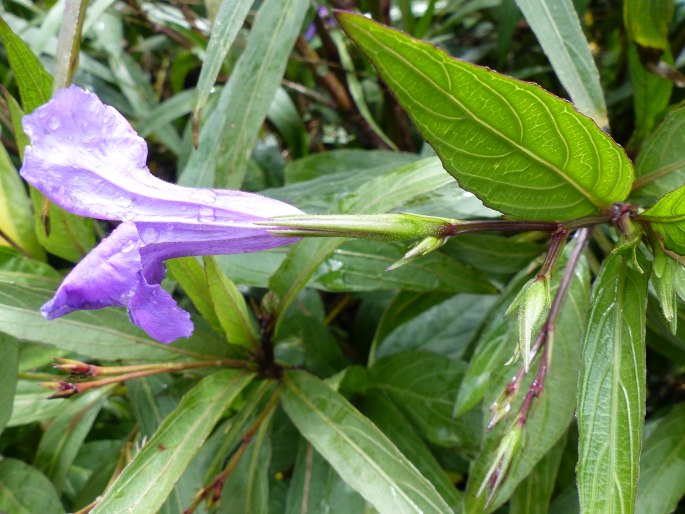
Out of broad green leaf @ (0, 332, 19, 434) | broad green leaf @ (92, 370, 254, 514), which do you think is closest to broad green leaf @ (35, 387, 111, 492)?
broad green leaf @ (0, 332, 19, 434)

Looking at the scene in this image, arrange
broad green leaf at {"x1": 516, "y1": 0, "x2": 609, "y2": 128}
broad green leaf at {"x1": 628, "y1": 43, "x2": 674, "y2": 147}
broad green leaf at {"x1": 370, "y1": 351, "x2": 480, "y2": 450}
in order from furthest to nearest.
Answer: broad green leaf at {"x1": 628, "y1": 43, "x2": 674, "y2": 147}, broad green leaf at {"x1": 370, "y1": 351, "x2": 480, "y2": 450}, broad green leaf at {"x1": 516, "y1": 0, "x2": 609, "y2": 128}

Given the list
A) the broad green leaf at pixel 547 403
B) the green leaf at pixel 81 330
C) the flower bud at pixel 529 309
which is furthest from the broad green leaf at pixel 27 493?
the flower bud at pixel 529 309

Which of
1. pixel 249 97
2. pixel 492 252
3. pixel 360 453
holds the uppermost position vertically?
pixel 249 97

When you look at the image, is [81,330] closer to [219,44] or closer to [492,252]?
[219,44]

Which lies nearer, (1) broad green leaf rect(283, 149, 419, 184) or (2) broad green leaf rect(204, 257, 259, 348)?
(2) broad green leaf rect(204, 257, 259, 348)

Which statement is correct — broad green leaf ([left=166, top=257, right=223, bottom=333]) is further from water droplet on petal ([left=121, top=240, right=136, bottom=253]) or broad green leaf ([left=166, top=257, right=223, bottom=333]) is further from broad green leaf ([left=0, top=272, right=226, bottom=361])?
water droplet on petal ([left=121, top=240, right=136, bottom=253])

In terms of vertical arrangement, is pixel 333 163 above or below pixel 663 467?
above

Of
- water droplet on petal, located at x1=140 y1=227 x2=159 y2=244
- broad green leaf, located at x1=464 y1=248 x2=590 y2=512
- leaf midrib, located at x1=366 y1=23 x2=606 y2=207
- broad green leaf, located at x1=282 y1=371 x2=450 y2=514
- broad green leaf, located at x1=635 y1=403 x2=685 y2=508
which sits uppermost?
leaf midrib, located at x1=366 y1=23 x2=606 y2=207

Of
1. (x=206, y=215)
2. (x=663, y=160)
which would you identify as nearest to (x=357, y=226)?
(x=206, y=215)
